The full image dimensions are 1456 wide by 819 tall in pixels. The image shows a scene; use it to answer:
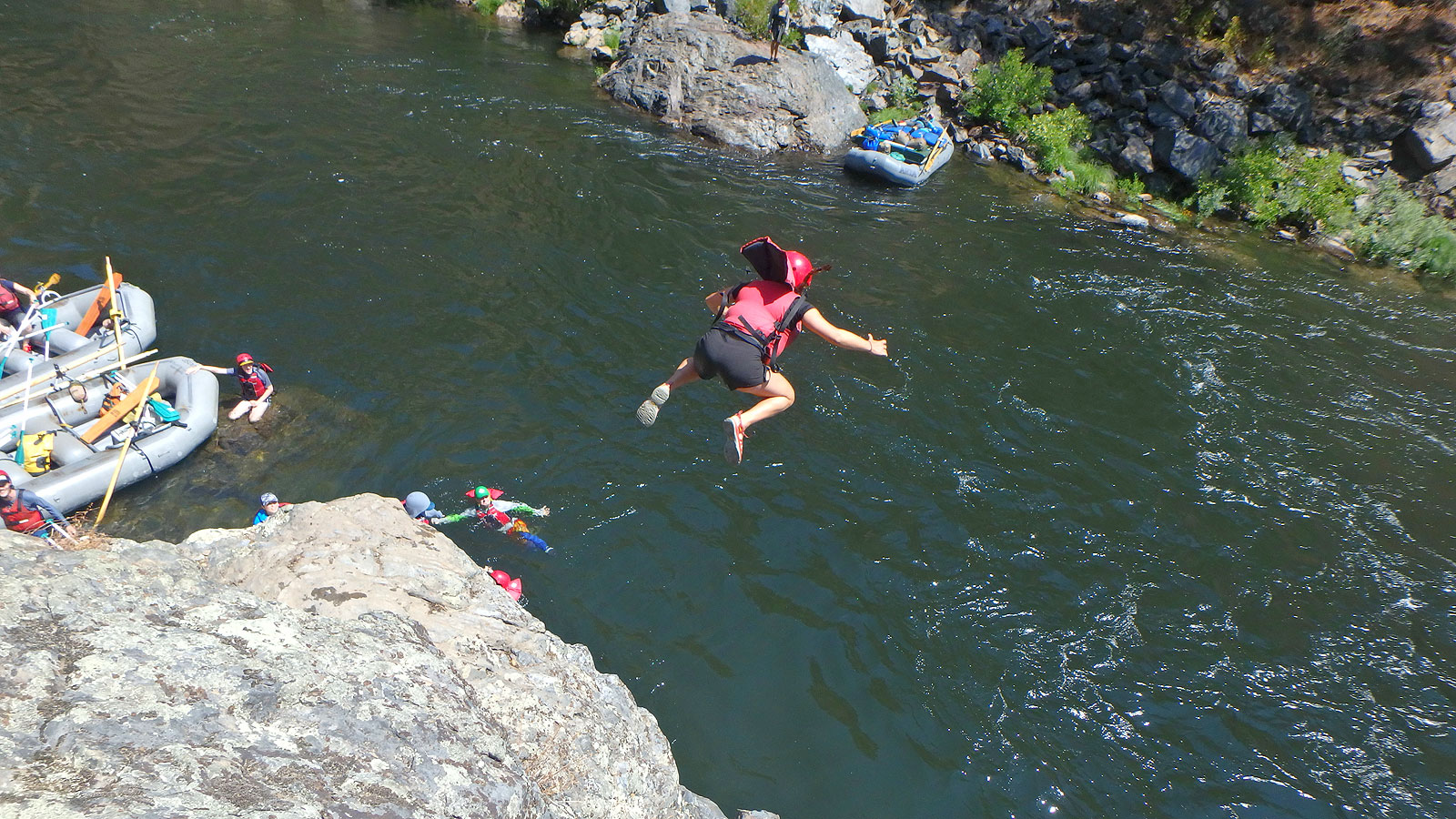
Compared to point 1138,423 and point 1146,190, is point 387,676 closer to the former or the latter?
point 1138,423

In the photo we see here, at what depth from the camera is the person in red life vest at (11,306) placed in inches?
409

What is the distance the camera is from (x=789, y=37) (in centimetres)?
2144

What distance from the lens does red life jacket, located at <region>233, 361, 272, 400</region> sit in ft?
31.8

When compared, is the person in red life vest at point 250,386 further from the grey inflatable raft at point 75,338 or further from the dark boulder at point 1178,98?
the dark boulder at point 1178,98

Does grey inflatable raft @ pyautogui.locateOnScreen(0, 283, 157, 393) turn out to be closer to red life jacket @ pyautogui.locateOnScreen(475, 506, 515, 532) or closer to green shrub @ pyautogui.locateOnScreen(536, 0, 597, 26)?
red life jacket @ pyautogui.locateOnScreen(475, 506, 515, 532)

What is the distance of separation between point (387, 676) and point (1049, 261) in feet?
46.5

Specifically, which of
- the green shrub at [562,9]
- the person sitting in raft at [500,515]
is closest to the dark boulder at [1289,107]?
the green shrub at [562,9]

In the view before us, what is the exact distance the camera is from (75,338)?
34.4ft

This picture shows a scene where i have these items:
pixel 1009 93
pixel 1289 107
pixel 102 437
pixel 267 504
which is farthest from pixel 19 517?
pixel 1289 107

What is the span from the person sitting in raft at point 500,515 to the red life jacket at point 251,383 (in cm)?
320

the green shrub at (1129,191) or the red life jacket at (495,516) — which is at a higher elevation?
the green shrub at (1129,191)

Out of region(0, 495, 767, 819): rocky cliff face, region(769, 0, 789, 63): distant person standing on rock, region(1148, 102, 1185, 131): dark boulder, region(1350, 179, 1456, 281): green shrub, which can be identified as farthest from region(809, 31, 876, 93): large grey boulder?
region(0, 495, 767, 819): rocky cliff face

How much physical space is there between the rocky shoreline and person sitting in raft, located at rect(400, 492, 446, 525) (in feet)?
43.2

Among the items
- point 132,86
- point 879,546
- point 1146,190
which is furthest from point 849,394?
point 132,86
